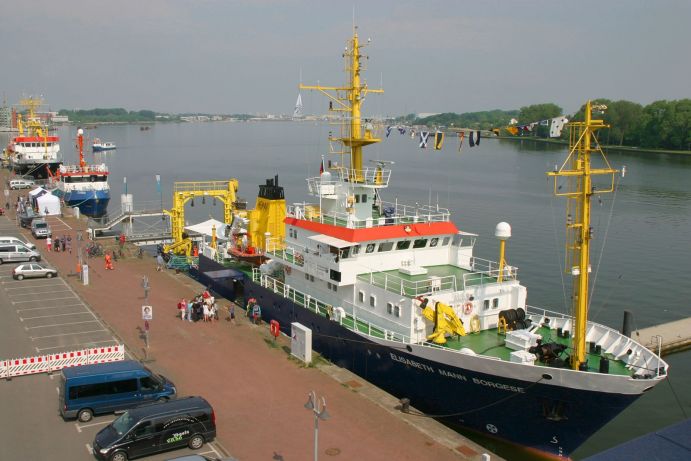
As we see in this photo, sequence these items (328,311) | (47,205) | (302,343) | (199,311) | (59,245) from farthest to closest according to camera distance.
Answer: (47,205), (59,245), (199,311), (328,311), (302,343)

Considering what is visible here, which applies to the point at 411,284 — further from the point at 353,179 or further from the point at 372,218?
→ the point at 353,179

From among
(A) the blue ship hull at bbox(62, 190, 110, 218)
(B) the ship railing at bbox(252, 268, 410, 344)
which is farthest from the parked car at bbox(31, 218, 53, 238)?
(B) the ship railing at bbox(252, 268, 410, 344)

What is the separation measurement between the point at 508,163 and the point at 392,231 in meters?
91.8

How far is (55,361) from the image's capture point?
18375 millimetres

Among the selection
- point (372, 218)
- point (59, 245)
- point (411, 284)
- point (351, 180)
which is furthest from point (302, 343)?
point (59, 245)

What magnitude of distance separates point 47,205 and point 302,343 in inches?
1422

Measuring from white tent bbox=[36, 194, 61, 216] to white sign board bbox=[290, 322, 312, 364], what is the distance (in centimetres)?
3538

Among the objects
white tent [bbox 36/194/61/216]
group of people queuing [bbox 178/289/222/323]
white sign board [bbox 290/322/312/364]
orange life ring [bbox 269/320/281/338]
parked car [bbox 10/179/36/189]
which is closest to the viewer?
white sign board [bbox 290/322/312/364]

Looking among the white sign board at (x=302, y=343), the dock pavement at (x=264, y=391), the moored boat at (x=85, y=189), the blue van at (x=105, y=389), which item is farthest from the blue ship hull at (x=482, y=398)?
the moored boat at (x=85, y=189)

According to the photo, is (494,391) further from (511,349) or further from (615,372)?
(615,372)

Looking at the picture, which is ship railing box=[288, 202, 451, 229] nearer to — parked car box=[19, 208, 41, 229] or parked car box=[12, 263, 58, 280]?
parked car box=[12, 263, 58, 280]

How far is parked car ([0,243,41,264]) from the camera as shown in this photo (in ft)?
108

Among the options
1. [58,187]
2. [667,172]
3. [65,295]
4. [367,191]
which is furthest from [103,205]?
[667,172]

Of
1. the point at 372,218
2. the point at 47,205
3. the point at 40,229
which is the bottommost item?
the point at 40,229
